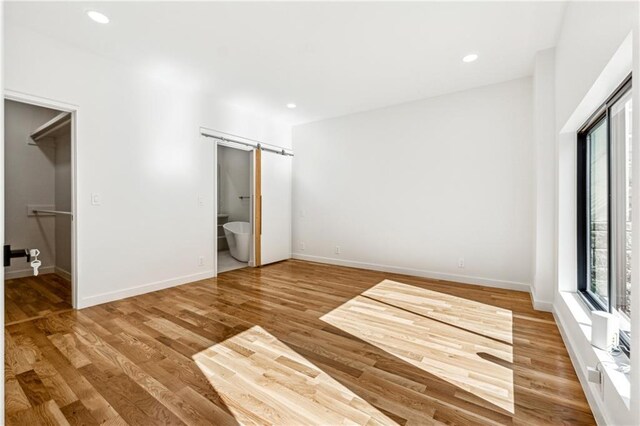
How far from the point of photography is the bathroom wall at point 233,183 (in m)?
6.80

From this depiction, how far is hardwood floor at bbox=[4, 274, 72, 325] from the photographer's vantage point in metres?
2.96

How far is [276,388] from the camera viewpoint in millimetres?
1796

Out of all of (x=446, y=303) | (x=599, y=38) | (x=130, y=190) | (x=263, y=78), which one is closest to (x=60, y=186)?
(x=130, y=190)

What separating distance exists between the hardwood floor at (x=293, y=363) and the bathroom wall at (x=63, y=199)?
6.42 ft

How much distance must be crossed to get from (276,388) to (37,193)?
514 centimetres

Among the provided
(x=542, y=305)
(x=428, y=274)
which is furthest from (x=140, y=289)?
(x=542, y=305)

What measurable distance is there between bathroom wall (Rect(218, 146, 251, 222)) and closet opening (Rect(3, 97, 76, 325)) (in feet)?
9.30

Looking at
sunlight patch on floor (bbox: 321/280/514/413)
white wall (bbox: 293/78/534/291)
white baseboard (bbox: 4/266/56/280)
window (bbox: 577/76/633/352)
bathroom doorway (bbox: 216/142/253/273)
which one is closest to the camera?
window (bbox: 577/76/633/352)

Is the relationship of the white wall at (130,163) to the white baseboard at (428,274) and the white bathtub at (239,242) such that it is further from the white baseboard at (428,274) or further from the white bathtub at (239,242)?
the white baseboard at (428,274)

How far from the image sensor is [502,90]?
3.85 m

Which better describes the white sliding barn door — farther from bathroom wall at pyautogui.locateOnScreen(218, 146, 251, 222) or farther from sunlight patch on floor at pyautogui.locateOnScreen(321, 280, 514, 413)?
sunlight patch on floor at pyautogui.locateOnScreen(321, 280, 514, 413)

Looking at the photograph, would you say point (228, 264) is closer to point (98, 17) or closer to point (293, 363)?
point (293, 363)

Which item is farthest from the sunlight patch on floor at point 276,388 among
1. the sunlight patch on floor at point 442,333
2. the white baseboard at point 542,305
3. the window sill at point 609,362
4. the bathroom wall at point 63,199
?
the bathroom wall at point 63,199

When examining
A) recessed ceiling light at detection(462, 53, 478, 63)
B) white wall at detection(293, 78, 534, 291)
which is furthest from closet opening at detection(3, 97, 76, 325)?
recessed ceiling light at detection(462, 53, 478, 63)
